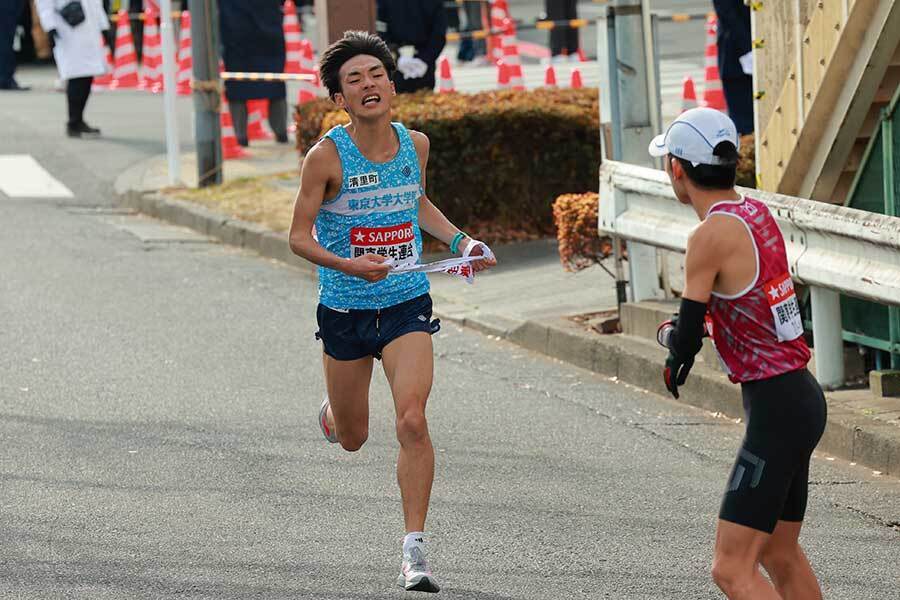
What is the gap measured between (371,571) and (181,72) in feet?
61.1

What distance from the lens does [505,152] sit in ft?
42.3

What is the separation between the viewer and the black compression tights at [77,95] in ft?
63.4

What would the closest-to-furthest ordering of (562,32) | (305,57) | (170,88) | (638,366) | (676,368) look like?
(676,368)
(638,366)
(170,88)
(305,57)
(562,32)

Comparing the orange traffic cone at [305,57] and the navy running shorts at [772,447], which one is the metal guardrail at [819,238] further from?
the orange traffic cone at [305,57]

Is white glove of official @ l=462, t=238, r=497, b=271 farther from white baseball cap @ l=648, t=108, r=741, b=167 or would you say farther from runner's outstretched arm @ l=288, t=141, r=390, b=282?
white baseball cap @ l=648, t=108, r=741, b=167

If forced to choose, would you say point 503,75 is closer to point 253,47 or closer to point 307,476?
point 253,47

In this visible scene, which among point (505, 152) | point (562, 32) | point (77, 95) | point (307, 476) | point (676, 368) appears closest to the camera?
point (676, 368)

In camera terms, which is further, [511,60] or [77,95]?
[511,60]

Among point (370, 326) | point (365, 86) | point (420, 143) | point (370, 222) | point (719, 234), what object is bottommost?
point (370, 326)

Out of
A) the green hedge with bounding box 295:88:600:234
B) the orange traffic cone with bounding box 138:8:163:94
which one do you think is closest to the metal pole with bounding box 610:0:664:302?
the green hedge with bounding box 295:88:600:234

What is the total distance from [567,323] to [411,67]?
19.1 feet

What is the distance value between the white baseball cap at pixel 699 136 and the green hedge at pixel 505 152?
311 inches

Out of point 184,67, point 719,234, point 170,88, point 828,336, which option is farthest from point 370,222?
point 184,67

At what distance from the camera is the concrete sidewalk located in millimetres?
7555
